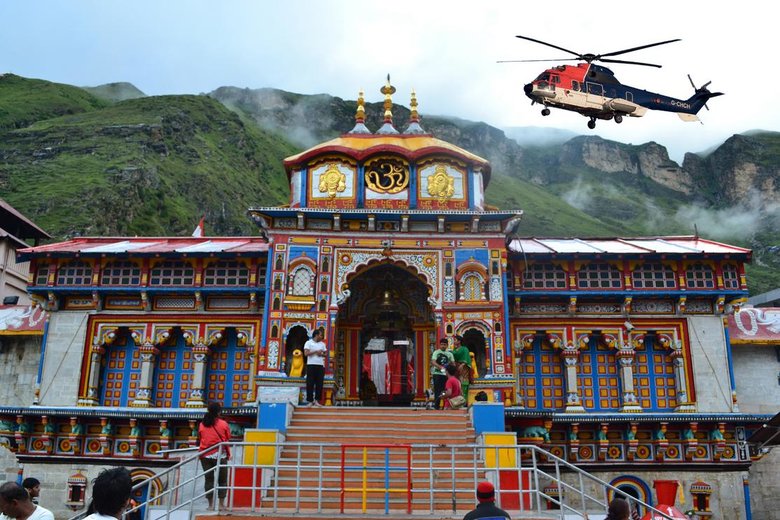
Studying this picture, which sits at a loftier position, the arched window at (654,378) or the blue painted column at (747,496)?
the arched window at (654,378)

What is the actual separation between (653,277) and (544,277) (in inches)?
135

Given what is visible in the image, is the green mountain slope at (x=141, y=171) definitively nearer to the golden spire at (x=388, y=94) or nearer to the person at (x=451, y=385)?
the golden spire at (x=388, y=94)

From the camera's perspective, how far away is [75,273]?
22.2 metres

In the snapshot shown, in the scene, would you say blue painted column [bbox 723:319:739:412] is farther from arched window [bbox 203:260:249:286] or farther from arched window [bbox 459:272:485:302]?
arched window [bbox 203:260:249:286]

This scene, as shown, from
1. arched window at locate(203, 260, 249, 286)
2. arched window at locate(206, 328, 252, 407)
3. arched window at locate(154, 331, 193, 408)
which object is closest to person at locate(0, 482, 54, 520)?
arched window at locate(206, 328, 252, 407)

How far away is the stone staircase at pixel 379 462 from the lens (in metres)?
11.8

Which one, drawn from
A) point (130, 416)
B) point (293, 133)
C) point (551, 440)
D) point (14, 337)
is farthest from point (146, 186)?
point (293, 133)

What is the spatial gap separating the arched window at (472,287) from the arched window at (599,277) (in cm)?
372

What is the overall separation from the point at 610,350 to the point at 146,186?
5514 centimetres

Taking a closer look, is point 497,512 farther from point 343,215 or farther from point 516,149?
point 516,149

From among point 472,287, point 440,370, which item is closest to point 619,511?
point 440,370

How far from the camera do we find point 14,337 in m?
23.1

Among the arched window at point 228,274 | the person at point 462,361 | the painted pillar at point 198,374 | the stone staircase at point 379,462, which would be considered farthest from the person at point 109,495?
the arched window at point 228,274

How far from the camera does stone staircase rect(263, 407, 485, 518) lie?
11.8 m
